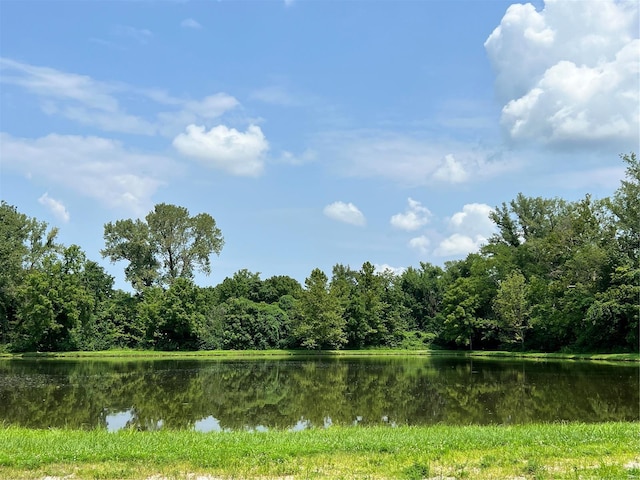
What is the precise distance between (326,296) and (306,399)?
4240 centimetres

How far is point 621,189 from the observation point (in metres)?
49.2

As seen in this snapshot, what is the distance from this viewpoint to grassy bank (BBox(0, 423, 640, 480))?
8.27 m

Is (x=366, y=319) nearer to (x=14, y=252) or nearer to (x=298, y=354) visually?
(x=298, y=354)

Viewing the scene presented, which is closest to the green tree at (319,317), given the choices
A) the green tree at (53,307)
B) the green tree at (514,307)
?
the green tree at (514,307)

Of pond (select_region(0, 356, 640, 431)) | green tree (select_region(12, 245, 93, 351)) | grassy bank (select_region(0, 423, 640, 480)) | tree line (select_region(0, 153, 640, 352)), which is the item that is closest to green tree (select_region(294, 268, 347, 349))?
tree line (select_region(0, 153, 640, 352))

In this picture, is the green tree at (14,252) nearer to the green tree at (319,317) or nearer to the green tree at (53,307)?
the green tree at (53,307)

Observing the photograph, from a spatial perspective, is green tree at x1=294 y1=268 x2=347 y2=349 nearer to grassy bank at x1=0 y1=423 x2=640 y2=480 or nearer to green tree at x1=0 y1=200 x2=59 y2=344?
green tree at x1=0 y1=200 x2=59 y2=344

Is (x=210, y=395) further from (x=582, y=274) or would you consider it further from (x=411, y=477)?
(x=582, y=274)

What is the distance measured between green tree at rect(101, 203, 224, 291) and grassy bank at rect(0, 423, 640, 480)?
61642 millimetres

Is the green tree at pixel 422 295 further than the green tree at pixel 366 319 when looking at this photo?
Yes

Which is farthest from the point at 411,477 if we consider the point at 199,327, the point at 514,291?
the point at 199,327

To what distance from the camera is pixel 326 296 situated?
6481 centimetres

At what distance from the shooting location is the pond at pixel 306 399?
56.1 ft

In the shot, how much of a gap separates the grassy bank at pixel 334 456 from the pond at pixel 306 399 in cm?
532
